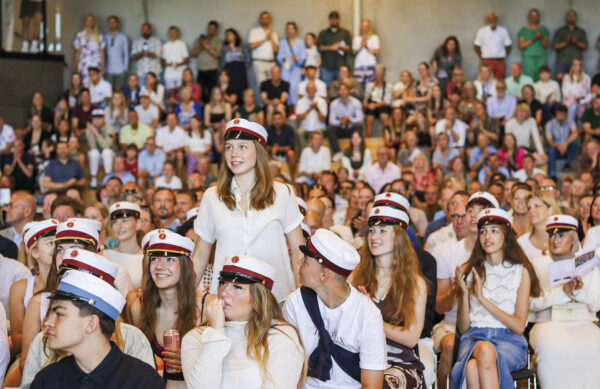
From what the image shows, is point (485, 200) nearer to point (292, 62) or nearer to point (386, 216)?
point (386, 216)

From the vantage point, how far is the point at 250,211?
4336 millimetres

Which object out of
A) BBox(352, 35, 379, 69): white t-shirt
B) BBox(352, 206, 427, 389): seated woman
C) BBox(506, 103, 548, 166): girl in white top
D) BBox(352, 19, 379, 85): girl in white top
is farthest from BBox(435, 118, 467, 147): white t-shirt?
BBox(352, 206, 427, 389): seated woman

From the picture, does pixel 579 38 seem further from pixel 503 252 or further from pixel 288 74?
pixel 503 252

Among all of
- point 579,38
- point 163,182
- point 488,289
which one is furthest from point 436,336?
point 579,38

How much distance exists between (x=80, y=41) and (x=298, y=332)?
1301 centimetres

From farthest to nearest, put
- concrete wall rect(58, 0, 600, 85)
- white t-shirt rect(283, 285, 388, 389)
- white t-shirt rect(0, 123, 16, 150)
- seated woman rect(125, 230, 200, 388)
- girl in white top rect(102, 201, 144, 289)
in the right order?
concrete wall rect(58, 0, 600, 85)
white t-shirt rect(0, 123, 16, 150)
girl in white top rect(102, 201, 144, 289)
seated woman rect(125, 230, 200, 388)
white t-shirt rect(283, 285, 388, 389)

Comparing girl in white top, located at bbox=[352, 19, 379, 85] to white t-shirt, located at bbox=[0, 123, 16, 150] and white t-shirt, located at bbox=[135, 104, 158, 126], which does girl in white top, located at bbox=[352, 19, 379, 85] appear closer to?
white t-shirt, located at bbox=[135, 104, 158, 126]

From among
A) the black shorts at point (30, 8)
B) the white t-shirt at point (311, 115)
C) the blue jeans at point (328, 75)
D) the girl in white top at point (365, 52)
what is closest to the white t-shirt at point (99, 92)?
the black shorts at point (30, 8)

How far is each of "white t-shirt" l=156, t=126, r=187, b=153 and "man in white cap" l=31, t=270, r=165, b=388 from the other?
1017 cm

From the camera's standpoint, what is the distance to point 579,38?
15.1 metres

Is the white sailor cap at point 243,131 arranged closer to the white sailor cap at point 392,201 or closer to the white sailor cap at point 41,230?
the white sailor cap at point 392,201

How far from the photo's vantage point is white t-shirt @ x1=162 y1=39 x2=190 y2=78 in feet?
51.1

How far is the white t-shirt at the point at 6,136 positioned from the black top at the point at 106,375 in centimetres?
1087

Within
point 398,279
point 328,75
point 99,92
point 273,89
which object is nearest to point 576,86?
point 328,75
